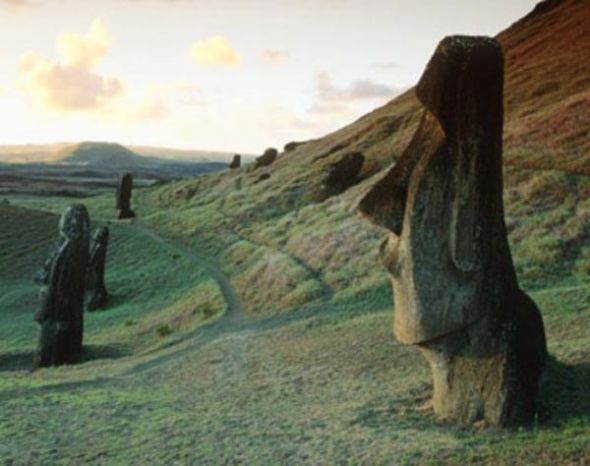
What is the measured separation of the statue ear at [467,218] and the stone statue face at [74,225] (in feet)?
66.9

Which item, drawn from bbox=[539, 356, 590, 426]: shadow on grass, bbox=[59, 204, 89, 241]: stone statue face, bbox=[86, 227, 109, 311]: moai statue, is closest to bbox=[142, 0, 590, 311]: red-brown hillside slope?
bbox=[86, 227, 109, 311]: moai statue

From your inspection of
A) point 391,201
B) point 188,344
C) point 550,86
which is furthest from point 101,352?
point 550,86

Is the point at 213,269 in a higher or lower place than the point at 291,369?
higher

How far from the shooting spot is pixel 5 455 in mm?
15102

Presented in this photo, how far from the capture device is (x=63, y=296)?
1166 inches

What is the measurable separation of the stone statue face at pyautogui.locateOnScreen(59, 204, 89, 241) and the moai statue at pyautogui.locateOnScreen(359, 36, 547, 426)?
64.3 ft

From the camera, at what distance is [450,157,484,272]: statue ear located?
12.8 meters

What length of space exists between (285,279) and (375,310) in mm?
8432

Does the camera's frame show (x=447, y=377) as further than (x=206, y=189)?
No

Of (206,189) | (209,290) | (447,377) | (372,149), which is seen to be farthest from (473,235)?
(206,189)

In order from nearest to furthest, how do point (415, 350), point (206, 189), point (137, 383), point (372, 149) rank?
point (415, 350), point (137, 383), point (372, 149), point (206, 189)

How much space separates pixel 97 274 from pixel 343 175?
24561 millimetres

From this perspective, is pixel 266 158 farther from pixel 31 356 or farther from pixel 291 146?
pixel 31 356

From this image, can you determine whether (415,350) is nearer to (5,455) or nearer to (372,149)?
(5,455)
